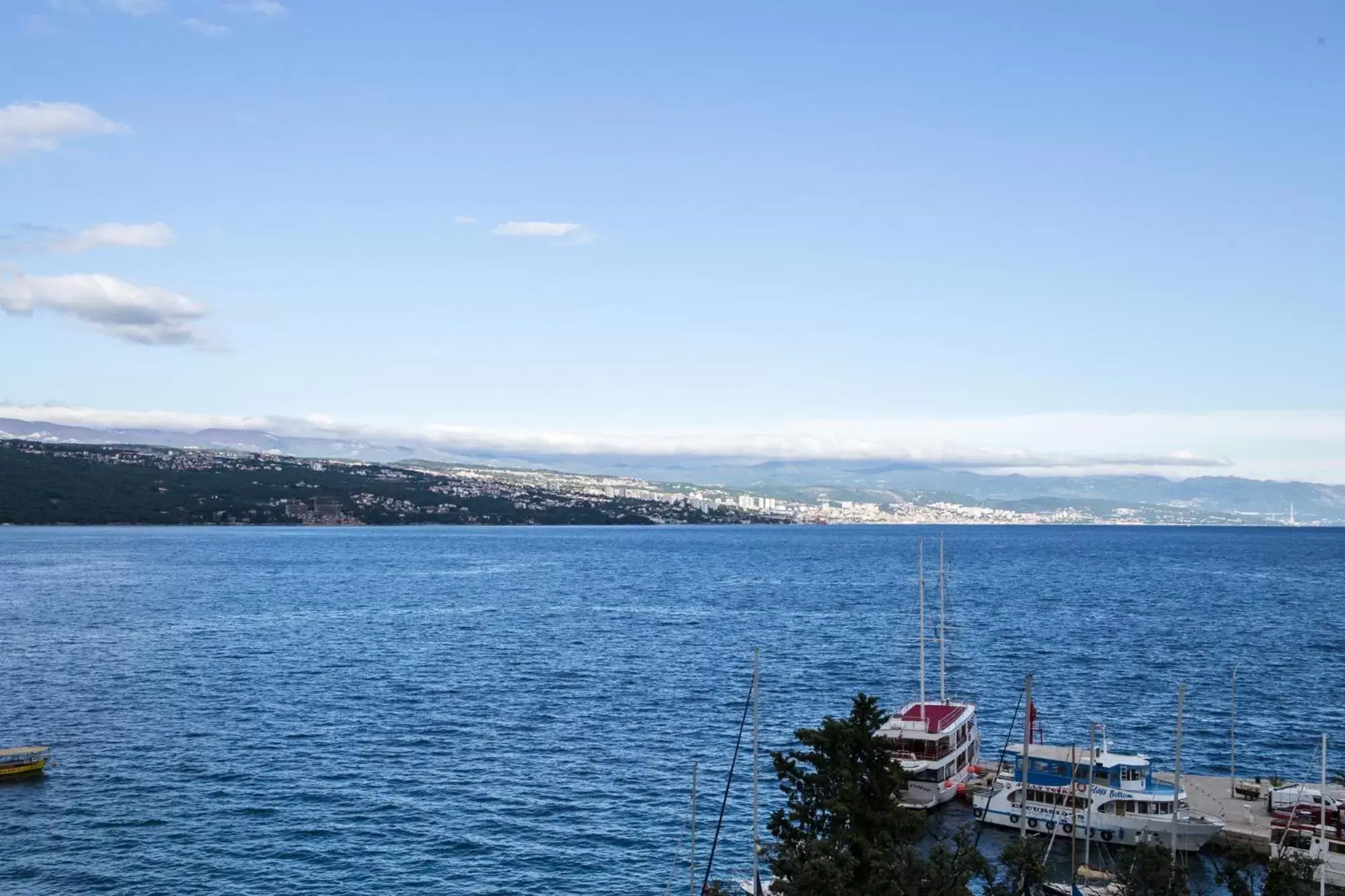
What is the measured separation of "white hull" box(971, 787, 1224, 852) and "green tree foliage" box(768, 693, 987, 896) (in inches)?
540

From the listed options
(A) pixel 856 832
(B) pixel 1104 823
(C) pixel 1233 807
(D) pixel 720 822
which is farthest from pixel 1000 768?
(A) pixel 856 832

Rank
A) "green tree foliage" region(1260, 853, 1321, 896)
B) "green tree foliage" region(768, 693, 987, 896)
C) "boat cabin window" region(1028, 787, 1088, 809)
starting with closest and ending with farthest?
"green tree foliage" region(768, 693, 987, 896)
"green tree foliage" region(1260, 853, 1321, 896)
"boat cabin window" region(1028, 787, 1088, 809)

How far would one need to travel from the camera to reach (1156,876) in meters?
34.0

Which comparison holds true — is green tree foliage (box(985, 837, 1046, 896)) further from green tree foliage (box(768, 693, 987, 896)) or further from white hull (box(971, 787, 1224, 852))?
white hull (box(971, 787, 1224, 852))

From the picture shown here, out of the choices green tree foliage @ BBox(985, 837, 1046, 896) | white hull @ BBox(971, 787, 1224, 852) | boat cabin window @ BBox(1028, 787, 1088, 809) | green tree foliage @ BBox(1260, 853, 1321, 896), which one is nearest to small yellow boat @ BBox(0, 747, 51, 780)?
white hull @ BBox(971, 787, 1224, 852)

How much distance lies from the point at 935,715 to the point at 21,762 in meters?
50.8

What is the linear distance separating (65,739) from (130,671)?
26037 mm

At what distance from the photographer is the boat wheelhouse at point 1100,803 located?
163ft

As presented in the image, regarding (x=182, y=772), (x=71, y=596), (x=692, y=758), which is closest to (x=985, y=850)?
(x=692, y=758)

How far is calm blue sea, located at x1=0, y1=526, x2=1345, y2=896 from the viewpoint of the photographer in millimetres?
48656

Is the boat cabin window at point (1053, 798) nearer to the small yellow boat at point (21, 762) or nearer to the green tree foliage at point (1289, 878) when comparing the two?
the green tree foliage at point (1289, 878)

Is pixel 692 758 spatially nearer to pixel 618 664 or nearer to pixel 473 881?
pixel 473 881

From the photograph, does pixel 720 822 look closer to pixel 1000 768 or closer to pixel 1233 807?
pixel 1000 768

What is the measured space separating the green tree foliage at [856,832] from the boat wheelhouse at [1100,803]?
16.2 metres
